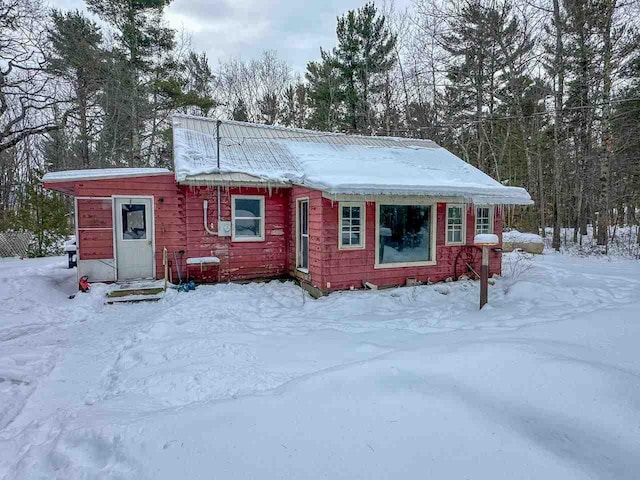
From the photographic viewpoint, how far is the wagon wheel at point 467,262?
29.4 ft

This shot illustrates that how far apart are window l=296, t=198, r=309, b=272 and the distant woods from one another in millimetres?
7153

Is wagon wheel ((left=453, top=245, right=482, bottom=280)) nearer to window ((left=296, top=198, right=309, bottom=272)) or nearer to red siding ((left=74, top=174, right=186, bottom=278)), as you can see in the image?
window ((left=296, top=198, right=309, bottom=272))

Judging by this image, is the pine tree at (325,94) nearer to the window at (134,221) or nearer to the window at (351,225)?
the window at (351,225)

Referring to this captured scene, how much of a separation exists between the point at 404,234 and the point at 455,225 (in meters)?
1.49

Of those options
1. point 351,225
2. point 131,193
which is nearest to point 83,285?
point 131,193

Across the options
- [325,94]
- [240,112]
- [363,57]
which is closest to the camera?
[363,57]

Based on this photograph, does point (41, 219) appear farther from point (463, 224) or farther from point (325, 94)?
point (325, 94)

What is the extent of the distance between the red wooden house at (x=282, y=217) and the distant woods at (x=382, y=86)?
5.26 meters

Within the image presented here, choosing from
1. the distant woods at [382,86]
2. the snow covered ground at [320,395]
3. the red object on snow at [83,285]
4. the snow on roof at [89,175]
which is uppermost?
the distant woods at [382,86]

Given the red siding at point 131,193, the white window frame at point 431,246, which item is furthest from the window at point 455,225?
the red siding at point 131,193

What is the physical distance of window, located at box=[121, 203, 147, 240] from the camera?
8.29 meters

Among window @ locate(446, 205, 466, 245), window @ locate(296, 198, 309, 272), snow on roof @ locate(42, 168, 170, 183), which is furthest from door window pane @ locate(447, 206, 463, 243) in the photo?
snow on roof @ locate(42, 168, 170, 183)

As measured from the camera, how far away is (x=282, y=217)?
30.8ft

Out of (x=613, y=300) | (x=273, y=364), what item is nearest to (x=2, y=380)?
(x=273, y=364)
